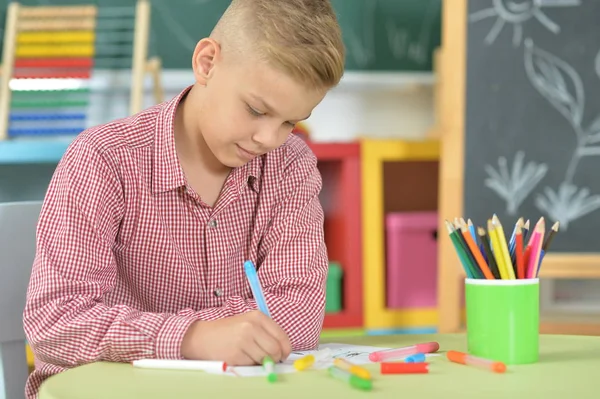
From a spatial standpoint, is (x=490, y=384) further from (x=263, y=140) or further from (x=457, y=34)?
(x=457, y=34)

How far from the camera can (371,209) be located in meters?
2.43

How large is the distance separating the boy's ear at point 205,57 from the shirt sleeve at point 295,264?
0.18 m

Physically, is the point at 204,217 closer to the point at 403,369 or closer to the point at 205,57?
the point at 205,57

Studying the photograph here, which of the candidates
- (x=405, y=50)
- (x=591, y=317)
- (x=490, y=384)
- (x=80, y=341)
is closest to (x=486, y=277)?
(x=490, y=384)

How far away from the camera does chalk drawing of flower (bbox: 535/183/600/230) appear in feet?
7.13

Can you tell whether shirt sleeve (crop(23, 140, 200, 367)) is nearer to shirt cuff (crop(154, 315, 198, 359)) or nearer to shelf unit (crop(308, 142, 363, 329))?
shirt cuff (crop(154, 315, 198, 359))

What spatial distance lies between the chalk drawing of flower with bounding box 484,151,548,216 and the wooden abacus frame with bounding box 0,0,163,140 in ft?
3.37

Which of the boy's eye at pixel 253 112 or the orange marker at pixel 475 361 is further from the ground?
the boy's eye at pixel 253 112

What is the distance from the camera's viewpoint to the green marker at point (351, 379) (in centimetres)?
72

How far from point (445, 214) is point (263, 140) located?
124 cm

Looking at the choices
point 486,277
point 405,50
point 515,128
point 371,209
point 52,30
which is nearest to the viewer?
point 486,277

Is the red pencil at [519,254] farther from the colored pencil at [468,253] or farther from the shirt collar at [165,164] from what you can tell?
the shirt collar at [165,164]

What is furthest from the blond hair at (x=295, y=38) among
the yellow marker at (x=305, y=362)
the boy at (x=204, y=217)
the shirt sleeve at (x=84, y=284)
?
the yellow marker at (x=305, y=362)

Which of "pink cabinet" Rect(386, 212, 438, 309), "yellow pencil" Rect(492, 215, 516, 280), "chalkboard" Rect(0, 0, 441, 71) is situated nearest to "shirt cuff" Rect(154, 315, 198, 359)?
"yellow pencil" Rect(492, 215, 516, 280)
